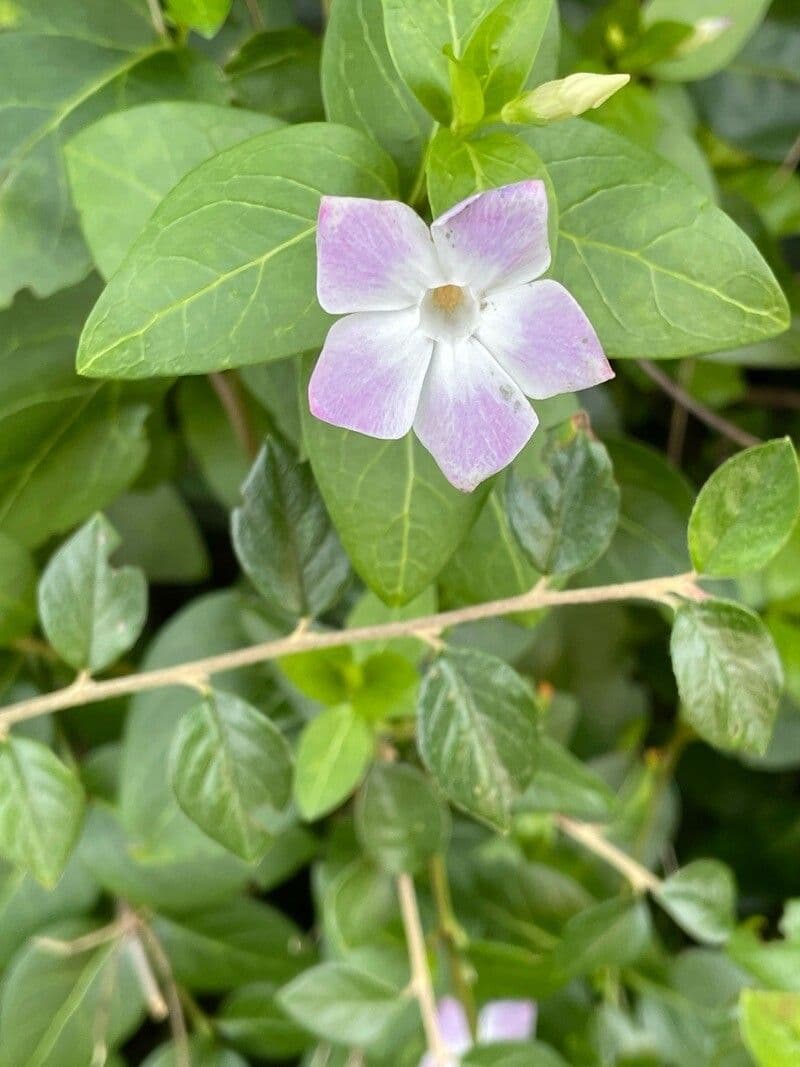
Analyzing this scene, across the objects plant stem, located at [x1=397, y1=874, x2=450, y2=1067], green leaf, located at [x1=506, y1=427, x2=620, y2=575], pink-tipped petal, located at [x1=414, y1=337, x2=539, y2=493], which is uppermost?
pink-tipped petal, located at [x1=414, y1=337, x2=539, y2=493]

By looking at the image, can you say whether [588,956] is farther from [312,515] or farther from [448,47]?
[448,47]

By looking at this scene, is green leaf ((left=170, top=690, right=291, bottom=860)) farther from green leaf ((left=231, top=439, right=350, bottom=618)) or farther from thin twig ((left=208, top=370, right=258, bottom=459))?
thin twig ((left=208, top=370, right=258, bottom=459))

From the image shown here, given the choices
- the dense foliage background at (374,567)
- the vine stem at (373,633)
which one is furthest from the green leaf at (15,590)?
the vine stem at (373,633)

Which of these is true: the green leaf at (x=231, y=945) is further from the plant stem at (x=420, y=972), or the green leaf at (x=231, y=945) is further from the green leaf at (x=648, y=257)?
the green leaf at (x=648, y=257)

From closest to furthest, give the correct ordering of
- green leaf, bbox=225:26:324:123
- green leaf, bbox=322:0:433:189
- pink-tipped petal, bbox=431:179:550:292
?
pink-tipped petal, bbox=431:179:550:292
green leaf, bbox=322:0:433:189
green leaf, bbox=225:26:324:123

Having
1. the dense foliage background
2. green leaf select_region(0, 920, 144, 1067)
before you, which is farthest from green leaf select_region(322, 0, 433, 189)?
green leaf select_region(0, 920, 144, 1067)

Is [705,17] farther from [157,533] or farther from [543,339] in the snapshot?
[157,533]
